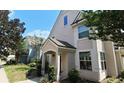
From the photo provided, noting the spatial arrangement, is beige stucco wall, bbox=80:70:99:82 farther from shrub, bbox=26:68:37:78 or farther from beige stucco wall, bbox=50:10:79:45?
shrub, bbox=26:68:37:78

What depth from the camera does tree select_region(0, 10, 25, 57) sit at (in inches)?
415

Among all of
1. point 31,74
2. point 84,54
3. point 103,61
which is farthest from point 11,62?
point 103,61

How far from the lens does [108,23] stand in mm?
4477

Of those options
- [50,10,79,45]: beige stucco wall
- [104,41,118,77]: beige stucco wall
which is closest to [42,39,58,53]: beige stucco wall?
[50,10,79,45]: beige stucco wall

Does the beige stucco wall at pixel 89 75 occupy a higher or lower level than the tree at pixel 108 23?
lower

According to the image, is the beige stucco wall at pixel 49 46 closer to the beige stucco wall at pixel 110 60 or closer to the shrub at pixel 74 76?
the shrub at pixel 74 76

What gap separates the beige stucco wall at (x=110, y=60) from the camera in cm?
862

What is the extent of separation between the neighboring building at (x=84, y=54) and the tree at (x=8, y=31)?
3787 mm

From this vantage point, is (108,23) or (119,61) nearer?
(108,23)

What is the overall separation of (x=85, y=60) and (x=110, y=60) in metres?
1.89

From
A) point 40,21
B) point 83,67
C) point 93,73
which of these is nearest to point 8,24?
point 40,21

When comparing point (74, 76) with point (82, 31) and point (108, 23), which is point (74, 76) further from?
point (108, 23)

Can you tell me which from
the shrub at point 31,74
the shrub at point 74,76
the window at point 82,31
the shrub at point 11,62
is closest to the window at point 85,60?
the shrub at point 74,76
